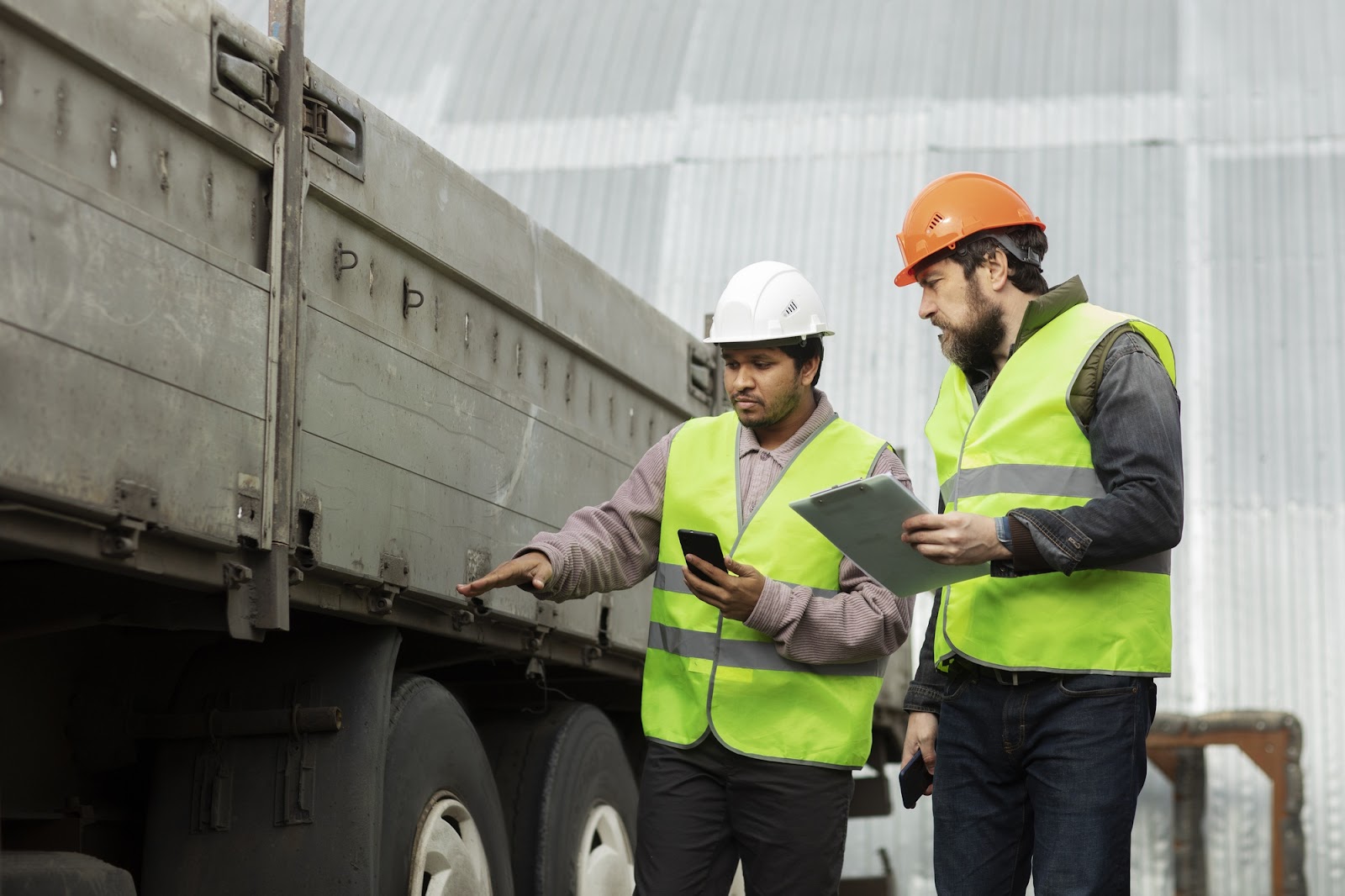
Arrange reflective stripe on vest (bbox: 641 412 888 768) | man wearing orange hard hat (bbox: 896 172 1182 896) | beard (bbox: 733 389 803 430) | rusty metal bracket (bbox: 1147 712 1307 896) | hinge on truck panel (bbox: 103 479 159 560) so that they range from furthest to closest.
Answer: rusty metal bracket (bbox: 1147 712 1307 896) → beard (bbox: 733 389 803 430) → reflective stripe on vest (bbox: 641 412 888 768) → hinge on truck panel (bbox: 103 479 159 560) → man wearing orange hard hat (bbox: 896 172 1182 896)

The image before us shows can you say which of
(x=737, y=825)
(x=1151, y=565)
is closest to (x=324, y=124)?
(x=737, y=825)

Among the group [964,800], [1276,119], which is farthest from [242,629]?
[1276,119]

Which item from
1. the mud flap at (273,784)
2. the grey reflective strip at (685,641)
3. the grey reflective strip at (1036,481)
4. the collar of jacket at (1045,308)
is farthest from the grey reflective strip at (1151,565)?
the mud flap at (273,784)

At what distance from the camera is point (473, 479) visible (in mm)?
5539

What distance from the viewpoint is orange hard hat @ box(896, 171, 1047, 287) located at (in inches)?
160

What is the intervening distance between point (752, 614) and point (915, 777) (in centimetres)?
55

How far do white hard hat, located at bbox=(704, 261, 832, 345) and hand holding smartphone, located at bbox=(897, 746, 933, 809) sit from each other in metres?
1.11

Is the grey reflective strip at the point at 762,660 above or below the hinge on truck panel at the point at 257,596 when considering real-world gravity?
below

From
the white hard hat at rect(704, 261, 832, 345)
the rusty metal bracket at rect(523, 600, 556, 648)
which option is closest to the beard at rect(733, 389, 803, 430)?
the white hard hat at rect(704, 261, 832, 345)

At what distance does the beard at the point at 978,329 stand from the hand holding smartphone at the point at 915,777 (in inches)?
37.2

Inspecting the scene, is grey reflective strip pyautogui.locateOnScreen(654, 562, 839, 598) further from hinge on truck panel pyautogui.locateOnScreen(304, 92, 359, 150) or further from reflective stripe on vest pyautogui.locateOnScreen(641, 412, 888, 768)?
hinge on truck panel pyautogui.locateOnScreen(304, 92, 359, 150)

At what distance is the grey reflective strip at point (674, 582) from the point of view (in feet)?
14.8

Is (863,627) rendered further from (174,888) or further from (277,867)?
(174,888)

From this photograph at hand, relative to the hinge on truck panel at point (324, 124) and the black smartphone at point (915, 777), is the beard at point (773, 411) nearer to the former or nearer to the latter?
the black smartphone at point (915, 777)
